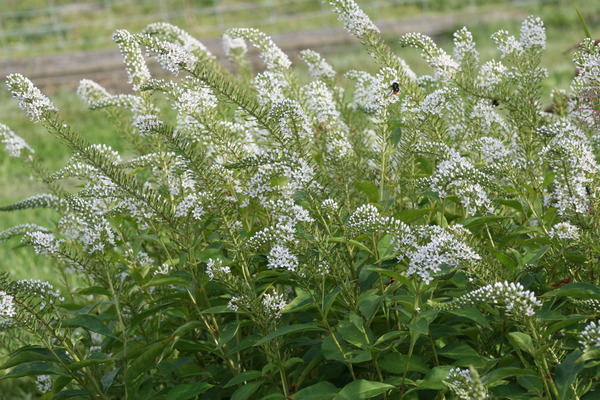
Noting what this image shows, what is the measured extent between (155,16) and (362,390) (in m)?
17.8

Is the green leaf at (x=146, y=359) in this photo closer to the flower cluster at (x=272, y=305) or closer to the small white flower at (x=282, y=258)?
the flower cluster at (x=272, y=305)

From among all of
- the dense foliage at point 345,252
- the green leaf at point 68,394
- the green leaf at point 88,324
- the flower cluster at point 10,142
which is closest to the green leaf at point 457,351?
the dense foliage at point 345,252

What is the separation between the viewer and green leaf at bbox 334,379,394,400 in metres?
1.86

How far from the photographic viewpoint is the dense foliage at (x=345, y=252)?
192 centimetres

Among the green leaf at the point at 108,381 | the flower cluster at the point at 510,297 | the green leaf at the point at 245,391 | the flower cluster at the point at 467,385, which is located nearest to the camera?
the flower cluster at the point at 467,385

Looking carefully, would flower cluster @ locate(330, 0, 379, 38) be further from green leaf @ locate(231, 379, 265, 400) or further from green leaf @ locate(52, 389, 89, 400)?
green leaf @ locate(52, 389, 89, 400)

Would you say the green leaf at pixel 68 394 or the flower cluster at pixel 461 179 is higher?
the flower cluster at pixel 461 179

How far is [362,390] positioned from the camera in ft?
6.16

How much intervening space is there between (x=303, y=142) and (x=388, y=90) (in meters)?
0.34

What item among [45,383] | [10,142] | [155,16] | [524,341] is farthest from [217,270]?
[155,16]

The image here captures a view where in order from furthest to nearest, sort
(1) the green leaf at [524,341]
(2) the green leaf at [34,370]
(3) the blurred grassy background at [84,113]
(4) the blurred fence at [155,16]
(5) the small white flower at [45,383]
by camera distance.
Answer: (4) the blurred fence at [155,16]
(3) the blurred grassy background at [84,113]
(5) the small white flower at [45,383]
(2) the green leaf at [34,370]
(1) the green leaf at [524,341]

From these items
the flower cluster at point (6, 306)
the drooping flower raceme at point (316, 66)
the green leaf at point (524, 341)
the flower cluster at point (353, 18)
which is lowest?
the green leaf at point (524, 341)

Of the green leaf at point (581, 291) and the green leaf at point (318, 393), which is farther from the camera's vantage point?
the green leaf at point (318, 393)

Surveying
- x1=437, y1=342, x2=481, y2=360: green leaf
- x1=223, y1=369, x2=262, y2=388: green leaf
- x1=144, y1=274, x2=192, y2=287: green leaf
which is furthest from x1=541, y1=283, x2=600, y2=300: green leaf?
x1=144, y1=274, x2=192, y2=287: green leaf
